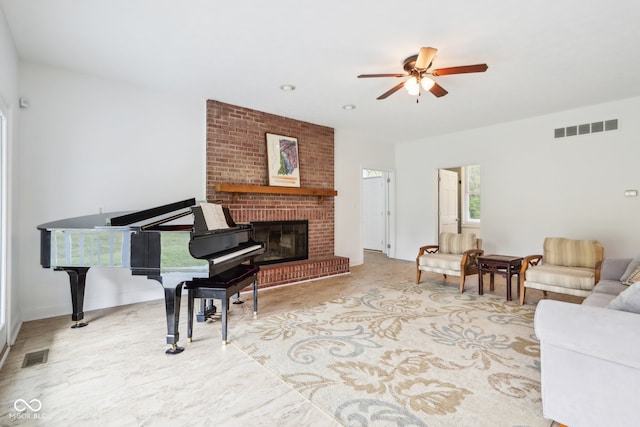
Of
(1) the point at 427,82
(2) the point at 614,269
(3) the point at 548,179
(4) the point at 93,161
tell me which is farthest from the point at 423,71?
(4) the point at 93,161

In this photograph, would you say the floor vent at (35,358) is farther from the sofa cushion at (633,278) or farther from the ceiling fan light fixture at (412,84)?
the sofa cushion at (633,278)

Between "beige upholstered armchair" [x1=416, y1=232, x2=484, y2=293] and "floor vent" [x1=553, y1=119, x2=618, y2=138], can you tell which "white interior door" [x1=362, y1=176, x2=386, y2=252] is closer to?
"beige upholstered armchair" [x1=416, y1=232, x2=484, y2=293]

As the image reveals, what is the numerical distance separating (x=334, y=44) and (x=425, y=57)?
814mm

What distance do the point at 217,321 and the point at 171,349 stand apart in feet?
2.19

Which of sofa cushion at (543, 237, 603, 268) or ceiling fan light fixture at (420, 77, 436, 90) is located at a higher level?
ceiling fan light fixture at (420, 77, 436, 90)

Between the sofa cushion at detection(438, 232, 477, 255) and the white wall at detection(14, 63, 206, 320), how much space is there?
12.3ft

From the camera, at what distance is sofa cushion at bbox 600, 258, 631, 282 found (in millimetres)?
3203

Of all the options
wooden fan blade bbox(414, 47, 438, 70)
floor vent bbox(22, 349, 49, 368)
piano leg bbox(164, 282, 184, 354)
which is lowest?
floor vent bbox(22, 349, 49, 368)

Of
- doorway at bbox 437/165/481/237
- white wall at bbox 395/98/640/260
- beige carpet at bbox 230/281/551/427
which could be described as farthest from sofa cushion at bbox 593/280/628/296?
doorway at bbox 437/165/481/237

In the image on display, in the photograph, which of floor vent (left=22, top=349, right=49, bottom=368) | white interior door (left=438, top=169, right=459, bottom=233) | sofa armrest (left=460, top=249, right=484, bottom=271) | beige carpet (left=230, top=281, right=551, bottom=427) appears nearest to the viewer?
beige carpet (left=230, top=281, right=551, bottom=427)

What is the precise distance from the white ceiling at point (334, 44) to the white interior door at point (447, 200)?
8.31 feet

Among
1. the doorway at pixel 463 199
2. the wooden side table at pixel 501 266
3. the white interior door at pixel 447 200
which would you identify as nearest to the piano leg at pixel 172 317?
the wooden side table at pixel 501 266

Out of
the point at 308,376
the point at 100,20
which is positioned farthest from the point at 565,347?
the point at 100,20

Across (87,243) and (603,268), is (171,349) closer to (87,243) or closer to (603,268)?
(87,243)
